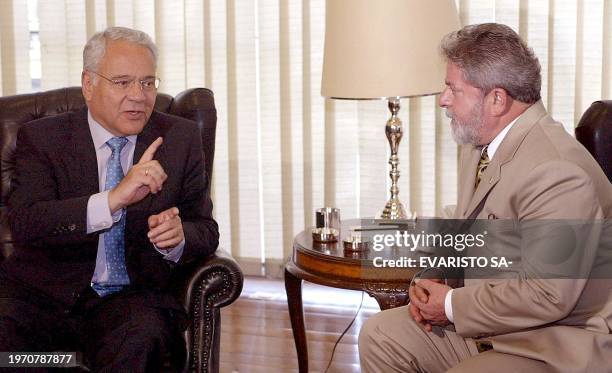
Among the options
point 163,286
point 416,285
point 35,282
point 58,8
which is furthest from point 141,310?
point 58,8

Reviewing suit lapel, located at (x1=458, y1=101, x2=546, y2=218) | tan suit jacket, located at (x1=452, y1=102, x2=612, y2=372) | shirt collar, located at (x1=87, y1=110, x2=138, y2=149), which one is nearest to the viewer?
tan suit jacket, located at (x1=452, y1=102, x2=612, y2=372)

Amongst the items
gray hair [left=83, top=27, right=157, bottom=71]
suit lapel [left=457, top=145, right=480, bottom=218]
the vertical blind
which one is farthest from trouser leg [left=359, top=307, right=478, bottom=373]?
the vertical blind

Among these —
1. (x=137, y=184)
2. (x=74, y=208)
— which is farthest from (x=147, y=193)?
(x=74, y=208)

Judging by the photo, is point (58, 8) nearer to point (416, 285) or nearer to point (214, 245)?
point (214, 245)

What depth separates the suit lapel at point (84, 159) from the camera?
2590 millimetres

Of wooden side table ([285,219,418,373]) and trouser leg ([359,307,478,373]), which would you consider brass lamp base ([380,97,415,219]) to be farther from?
trouser leg ([359,307,478,373])

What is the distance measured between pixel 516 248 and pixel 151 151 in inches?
41.7

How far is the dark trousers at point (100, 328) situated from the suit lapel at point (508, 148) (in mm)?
891

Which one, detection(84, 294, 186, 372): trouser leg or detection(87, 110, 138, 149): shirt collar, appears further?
detection(87, 110, 138, 149): shirt collar

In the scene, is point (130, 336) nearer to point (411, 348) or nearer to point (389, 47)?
point (411, 348)

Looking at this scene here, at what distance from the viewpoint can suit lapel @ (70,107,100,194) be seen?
259 centimetres

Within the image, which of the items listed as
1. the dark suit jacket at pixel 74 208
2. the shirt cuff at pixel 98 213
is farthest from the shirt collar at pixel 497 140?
the shirt cuff at pixel 98 213

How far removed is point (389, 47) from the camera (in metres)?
2.76

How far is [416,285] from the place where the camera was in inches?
88.1
